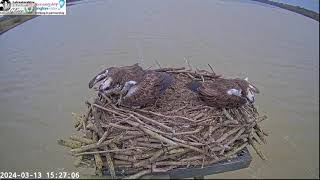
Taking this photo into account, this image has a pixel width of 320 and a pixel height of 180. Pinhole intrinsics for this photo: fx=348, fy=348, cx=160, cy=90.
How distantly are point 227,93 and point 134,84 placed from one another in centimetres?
46

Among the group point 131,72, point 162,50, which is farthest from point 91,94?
point 131,72

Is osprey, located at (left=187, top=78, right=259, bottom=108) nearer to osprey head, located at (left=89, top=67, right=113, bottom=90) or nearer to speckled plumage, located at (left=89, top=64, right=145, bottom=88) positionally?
speckled plumage, located at (left=89, top=64, right=145, bottom=88)

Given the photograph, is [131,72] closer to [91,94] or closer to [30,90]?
[91,94]

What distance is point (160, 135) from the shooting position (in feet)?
5.16

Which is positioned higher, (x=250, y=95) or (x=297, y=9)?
(x=297, y=9)

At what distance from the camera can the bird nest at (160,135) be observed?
5.02 ft

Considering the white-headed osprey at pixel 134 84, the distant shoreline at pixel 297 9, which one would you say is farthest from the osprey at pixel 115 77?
the distant shoreline at pixel 297 9

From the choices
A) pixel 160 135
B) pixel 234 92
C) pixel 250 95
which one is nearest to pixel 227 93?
pixel 234 92

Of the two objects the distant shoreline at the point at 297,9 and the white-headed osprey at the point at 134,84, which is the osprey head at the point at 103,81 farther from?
the distant shoreline at the point at 297,9

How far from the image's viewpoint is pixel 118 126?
163 cm

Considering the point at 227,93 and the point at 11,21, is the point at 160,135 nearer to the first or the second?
the point at 227,93

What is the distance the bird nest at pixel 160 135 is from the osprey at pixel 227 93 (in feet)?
0.15

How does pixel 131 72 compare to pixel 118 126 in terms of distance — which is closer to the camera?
pixel 118 126

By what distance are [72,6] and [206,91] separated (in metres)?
2.28
